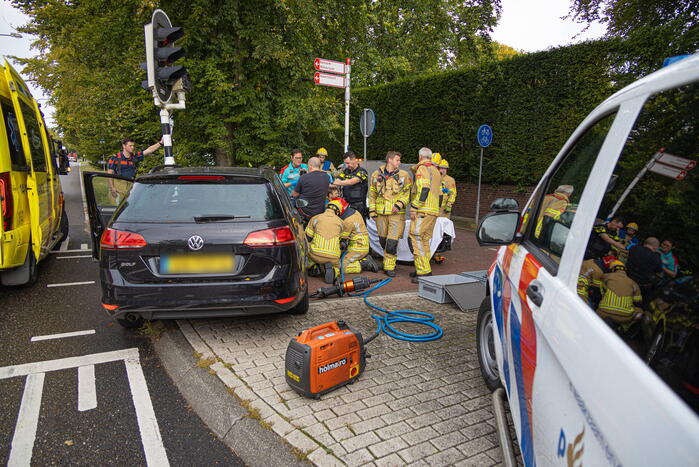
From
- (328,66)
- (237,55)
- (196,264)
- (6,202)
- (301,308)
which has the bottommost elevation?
(301,308)

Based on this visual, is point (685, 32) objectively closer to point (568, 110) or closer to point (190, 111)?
point (568, 110)

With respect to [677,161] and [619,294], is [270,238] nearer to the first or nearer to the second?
[619,294]

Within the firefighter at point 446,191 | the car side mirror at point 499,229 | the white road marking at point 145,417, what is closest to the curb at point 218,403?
the white road marking at point 145,417

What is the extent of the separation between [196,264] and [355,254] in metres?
3.27

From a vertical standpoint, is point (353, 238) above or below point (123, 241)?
→ below

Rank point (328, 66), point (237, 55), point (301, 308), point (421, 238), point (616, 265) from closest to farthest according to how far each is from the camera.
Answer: point (616, 265), point (301, 308), point (421, 238), point (328, 66), point (237, 55)

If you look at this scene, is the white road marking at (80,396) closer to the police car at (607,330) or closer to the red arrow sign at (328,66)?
the police car at (607,330)

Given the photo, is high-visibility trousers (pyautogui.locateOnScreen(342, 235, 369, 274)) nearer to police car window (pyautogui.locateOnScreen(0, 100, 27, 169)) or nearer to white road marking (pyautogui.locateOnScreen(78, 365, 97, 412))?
white road marking (pyautogui.locateOnScreen(78, 365, 97, 412))

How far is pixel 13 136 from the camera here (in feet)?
17.0

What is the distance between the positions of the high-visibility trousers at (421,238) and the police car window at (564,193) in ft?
A: 13.4

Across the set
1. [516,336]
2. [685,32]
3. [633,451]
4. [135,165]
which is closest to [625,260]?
[633,451]

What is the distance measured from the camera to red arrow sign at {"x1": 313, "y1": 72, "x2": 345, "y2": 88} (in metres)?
8.75

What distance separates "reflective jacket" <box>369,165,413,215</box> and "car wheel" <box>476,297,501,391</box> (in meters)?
3.46

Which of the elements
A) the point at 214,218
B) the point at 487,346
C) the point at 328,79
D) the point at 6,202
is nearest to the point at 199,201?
the point at 214,218
